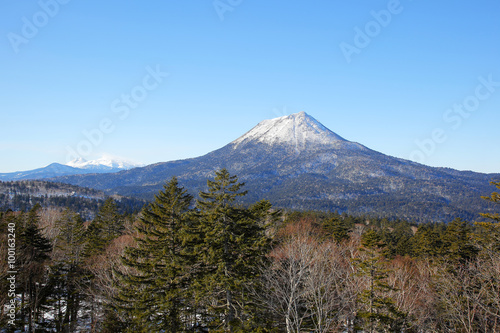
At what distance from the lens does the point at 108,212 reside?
46.1m

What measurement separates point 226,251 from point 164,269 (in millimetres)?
4124

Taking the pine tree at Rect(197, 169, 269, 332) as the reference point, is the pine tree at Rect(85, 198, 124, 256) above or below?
below

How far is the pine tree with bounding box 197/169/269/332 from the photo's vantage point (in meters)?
17.7

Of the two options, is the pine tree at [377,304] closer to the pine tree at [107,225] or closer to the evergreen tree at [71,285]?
the evergreen tree at [71,285]

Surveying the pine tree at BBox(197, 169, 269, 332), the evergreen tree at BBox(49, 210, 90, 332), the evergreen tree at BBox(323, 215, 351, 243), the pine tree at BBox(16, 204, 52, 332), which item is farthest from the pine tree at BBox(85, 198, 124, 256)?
the evergreen tree at BBox(323, 215, 351, 243)

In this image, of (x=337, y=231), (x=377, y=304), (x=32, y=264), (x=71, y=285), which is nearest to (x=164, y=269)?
(x=377, y=304)

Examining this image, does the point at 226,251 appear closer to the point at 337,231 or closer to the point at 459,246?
the point at 459,246

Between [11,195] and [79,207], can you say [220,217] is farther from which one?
[11,195]

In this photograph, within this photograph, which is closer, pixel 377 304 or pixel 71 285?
pixel 377 304

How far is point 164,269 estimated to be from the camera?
1816 cm

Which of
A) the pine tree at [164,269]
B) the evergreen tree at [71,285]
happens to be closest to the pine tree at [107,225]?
the evergreen tree at [71,285]

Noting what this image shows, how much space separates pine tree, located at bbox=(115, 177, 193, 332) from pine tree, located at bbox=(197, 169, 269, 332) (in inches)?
49.0

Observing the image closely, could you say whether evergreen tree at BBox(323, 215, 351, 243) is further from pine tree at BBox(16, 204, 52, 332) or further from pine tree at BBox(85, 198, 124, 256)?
pine tree at BBox(16, 204, 52, 332)

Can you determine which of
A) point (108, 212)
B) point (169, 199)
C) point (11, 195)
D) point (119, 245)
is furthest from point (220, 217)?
point (11, 195)
